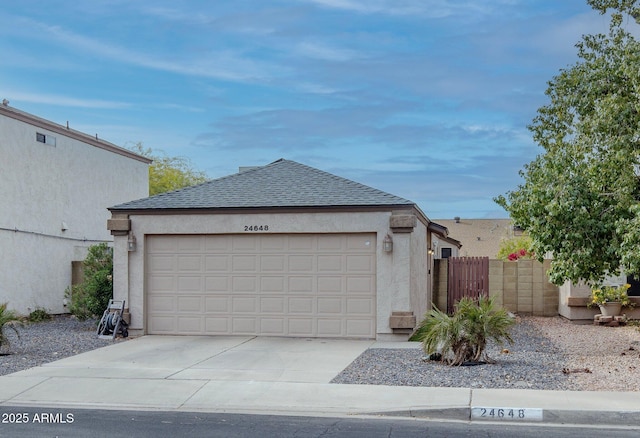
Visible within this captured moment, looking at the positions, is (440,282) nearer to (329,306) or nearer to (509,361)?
(329,306)

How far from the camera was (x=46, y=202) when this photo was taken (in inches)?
946

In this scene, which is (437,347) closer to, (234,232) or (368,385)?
(368,385)

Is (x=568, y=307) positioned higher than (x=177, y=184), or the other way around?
(x=177, y=184)

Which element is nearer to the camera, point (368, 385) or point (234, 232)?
point (368, 385)

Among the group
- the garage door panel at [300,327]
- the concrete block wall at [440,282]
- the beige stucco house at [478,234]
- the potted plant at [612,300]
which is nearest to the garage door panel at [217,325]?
the garage door panel at [300,327]

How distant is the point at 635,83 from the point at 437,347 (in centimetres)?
629

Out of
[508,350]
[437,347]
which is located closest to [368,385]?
[437,347]

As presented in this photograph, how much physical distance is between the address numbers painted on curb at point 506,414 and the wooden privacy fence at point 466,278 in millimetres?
15990

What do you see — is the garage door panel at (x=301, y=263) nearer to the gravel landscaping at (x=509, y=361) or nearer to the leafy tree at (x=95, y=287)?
the gravel landscaping at (x=509, y=361)

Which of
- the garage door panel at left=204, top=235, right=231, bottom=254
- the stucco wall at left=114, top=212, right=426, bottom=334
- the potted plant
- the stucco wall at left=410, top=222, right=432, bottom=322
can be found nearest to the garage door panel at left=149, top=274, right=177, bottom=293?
the stucco wall at left=114, top=212, right=426, bottom=334

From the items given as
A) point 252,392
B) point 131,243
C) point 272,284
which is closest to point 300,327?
point 272,284

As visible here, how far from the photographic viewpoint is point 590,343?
18.0 metres

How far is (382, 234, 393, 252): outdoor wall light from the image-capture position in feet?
59.3

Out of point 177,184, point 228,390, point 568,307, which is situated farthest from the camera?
point 177,184
